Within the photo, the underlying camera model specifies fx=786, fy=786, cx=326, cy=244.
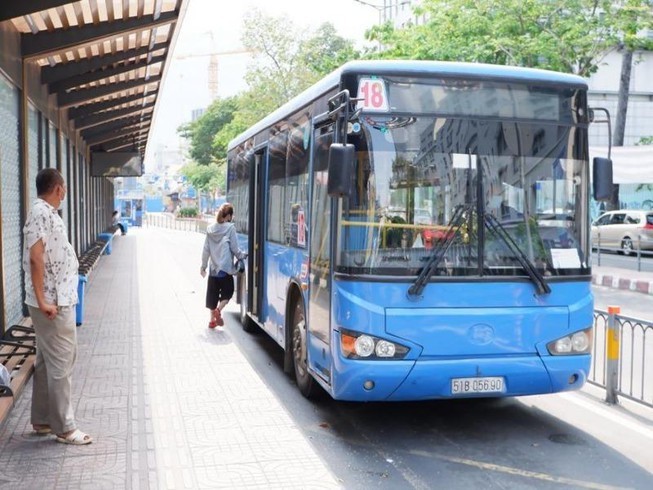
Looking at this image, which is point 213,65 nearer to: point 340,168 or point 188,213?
point 188,213

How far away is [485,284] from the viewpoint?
5754 mm

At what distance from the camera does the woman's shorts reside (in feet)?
37.3

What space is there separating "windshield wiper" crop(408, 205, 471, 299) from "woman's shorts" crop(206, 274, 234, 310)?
6136 millimetres

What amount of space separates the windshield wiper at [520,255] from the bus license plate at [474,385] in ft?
2.45

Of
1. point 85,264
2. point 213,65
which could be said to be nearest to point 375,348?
point 85,264

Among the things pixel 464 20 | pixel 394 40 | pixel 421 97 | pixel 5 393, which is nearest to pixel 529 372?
pixel 421 97

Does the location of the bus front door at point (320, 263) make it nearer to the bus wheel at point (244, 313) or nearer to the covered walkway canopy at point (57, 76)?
the covered walkway canopy at point (57, 76)

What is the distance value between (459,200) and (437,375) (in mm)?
1282

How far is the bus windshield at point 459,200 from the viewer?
568 cm

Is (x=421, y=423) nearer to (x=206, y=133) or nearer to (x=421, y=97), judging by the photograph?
(x=421, y=97)

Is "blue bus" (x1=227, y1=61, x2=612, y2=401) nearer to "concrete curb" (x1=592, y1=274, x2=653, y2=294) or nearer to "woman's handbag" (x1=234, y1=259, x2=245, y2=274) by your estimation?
"woman's handbag" (x1=234, y1=259, x2=245, y2=274)

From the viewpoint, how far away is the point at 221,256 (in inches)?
441

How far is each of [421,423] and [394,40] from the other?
1958 centimetres

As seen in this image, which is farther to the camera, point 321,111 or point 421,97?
point 321,111
